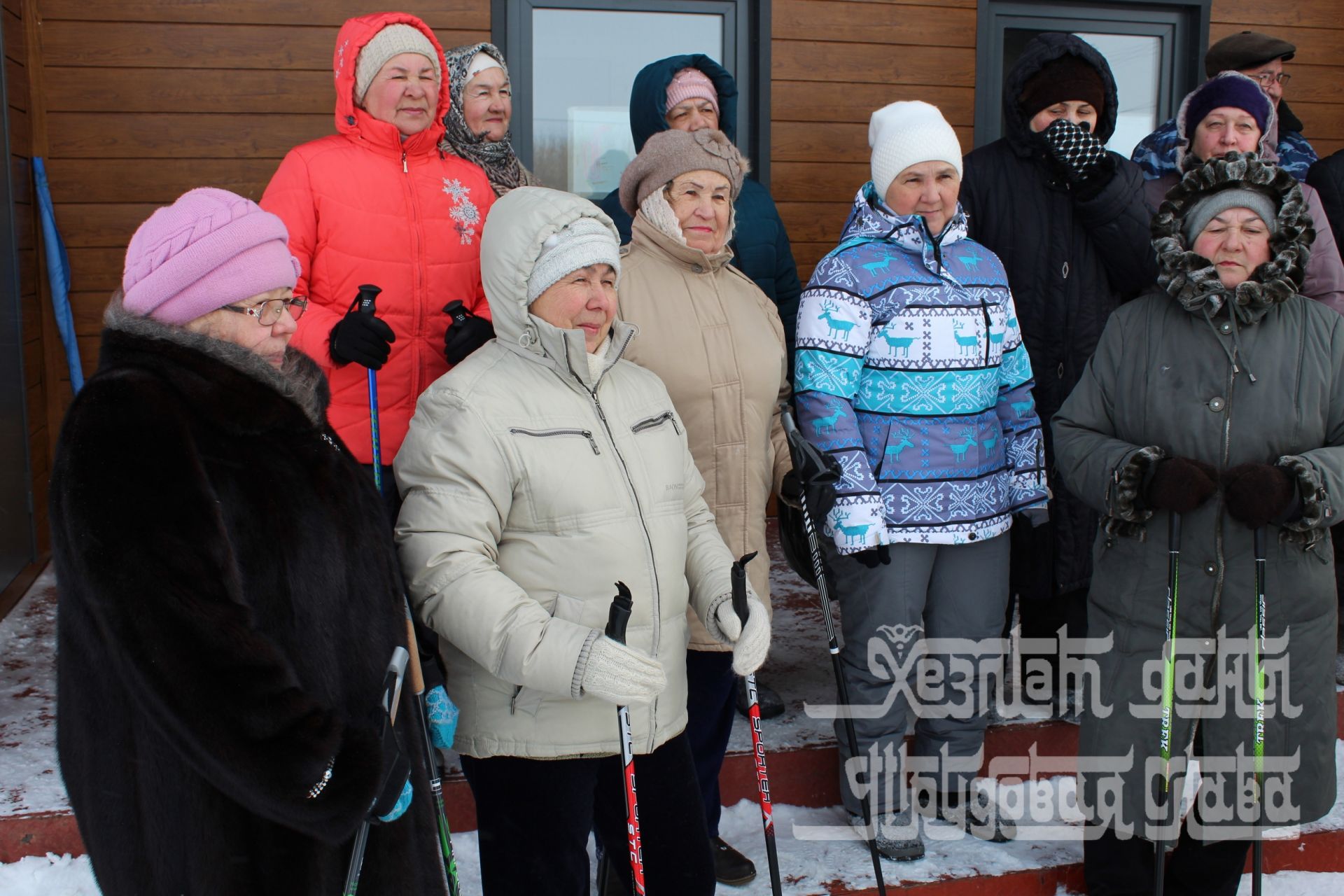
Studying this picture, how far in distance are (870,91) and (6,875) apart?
416cm

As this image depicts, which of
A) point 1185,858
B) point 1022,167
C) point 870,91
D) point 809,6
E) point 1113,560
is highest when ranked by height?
point 809,6

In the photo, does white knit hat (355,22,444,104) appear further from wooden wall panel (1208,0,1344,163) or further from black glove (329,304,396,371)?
wooden wall panel (1208,0,1344,163)

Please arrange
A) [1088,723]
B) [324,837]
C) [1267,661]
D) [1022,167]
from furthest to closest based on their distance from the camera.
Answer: [1022,167]
[1088,723]
[1267,661]
[324,837]

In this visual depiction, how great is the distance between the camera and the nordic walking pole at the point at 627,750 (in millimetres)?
1832

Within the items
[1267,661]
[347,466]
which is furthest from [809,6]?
[347,466]

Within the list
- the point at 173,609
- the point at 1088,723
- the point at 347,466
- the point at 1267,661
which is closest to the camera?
the point at 173,609

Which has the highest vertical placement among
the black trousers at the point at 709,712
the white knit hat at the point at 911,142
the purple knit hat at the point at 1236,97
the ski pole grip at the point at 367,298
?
the purple knit hat at the point at 1236,97

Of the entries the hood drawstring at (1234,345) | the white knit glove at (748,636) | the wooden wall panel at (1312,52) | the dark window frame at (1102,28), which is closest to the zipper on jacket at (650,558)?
the white knit glove at (748,636)

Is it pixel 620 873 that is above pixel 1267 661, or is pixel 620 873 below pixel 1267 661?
below

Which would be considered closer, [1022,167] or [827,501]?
[827,501]

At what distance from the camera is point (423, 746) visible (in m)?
1.87

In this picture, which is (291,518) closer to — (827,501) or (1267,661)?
(827,501)

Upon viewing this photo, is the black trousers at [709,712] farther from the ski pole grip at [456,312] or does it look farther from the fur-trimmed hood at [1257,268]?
the fur-trimmed hood at [1257,268]

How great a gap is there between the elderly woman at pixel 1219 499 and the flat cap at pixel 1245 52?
160 centimetres
